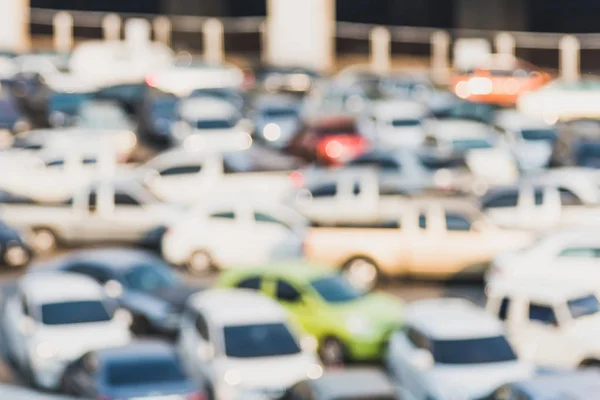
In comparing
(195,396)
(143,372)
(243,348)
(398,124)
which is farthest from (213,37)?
(195,396)

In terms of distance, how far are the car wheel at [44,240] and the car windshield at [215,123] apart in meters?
8.43

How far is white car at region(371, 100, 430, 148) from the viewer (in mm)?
34438

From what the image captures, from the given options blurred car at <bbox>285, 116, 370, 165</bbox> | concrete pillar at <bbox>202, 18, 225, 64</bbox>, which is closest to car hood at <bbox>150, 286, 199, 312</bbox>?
blurred car at <bbox>285, 116, 370, 165</bbox>

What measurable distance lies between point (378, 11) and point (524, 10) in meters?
8.21

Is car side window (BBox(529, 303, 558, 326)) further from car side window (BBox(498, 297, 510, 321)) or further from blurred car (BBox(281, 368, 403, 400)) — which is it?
blurred car (BBox(281, 368, 403, 400))

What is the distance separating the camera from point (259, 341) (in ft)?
57.8

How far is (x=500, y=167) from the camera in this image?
3120 centimetres

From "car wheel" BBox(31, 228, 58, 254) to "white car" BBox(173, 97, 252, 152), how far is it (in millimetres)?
7015

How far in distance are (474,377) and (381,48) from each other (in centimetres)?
3554

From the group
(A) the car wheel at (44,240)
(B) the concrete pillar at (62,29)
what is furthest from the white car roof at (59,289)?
(B) the concrete pillar at (62,29)

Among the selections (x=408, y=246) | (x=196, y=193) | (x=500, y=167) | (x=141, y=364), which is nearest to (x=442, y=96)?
(x=500, y=167)

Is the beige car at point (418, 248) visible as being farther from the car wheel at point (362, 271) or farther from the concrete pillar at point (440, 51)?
the concrete pillar at point (440, 51)

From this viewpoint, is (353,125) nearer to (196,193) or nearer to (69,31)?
(196,193)

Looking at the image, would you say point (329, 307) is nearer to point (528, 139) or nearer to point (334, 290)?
point (334, 290)
